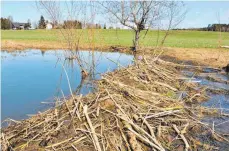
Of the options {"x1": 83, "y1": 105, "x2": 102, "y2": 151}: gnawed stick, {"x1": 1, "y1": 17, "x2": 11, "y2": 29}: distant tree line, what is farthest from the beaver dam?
{"x1": 1, "y1": 17, "x2": 11, "y2": 29}: distant tree line

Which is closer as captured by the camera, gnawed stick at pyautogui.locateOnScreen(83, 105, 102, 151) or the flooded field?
gnawed stick at pyautogui.locateOnScreen(83, 105, 102, 151)

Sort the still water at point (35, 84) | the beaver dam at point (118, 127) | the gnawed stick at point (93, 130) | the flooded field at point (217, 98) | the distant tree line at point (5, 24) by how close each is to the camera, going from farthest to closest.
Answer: the distant tree line at point (5, 24), the still water at point (35, 84), the flooded field at point (217, 98), the beaver dam at point (118, 127), the gnawed stick at point (93, 130)

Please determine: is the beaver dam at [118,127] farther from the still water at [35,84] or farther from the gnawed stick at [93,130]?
the still water at [35,84]

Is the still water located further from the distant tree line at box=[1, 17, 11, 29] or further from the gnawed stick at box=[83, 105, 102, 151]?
the distant tree line at box=[1, 17, 11, 29]

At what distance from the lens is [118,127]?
5.86 meters

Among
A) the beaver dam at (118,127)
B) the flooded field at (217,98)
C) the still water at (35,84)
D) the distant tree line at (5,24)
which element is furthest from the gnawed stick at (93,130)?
the distant tree line at (5,24)

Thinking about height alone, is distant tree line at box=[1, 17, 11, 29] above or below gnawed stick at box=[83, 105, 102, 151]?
above

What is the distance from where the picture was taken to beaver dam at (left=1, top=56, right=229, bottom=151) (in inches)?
216

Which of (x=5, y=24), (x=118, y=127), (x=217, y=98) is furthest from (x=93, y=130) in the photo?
(x=5, y=24)

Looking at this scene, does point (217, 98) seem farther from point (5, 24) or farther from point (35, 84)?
point (5, 24)

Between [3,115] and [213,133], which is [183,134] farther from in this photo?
[3,115]

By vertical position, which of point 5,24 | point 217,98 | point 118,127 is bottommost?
point 217,98

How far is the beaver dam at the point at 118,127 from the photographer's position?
5.48 meters

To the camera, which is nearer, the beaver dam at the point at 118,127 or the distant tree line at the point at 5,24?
the beaver dam at the point at 118,127
